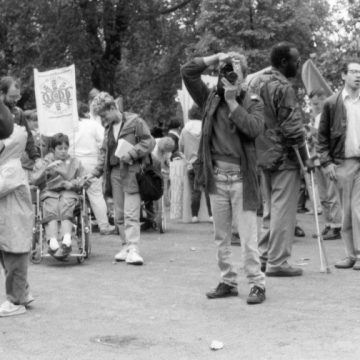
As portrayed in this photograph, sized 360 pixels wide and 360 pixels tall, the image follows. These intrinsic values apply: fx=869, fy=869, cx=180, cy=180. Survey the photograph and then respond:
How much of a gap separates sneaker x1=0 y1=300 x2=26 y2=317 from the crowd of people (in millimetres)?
10

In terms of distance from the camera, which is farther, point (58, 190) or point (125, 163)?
point (58, 190)

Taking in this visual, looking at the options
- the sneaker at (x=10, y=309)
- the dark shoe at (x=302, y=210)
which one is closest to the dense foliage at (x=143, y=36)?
the dark shoe at (x=302, y=210)

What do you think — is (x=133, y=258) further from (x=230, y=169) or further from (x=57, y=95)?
(x=57, y=95)

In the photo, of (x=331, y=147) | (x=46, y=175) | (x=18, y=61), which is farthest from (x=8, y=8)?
(x=331, y=147)

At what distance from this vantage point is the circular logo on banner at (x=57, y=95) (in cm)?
1279

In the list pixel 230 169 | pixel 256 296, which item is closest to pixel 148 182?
pixel 230 169

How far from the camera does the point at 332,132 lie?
30.1 ft

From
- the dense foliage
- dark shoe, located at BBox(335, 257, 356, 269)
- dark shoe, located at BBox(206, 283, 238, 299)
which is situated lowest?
dark shoe, located at BBox(335, 257, 356, 269)

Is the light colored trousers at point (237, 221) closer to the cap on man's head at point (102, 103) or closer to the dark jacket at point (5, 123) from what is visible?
the dark jacket at point (5, 123)

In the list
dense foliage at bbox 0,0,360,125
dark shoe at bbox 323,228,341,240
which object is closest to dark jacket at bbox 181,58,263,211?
dark shoe at bbox 323,228,341,240

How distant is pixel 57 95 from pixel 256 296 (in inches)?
262

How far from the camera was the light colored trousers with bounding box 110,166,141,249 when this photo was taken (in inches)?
386

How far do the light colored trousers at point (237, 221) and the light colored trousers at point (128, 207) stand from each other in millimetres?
2619

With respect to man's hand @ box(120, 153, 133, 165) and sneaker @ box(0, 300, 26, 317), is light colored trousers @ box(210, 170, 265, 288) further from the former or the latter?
man's hand @ box(120, 153, 133, 165)
